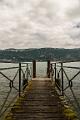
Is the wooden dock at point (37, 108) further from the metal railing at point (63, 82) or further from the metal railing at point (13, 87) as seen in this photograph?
the metal railing at point (63, 82)

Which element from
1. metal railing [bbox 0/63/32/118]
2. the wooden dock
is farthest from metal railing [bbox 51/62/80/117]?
metal railing [bbox 0/63/32/118]

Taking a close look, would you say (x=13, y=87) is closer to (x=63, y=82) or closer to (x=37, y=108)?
(x=37, y=108)

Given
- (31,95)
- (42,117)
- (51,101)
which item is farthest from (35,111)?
(31,95)

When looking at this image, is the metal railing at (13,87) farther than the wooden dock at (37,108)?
Yes

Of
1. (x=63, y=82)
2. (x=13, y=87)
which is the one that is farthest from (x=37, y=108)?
(x=63, y=82)

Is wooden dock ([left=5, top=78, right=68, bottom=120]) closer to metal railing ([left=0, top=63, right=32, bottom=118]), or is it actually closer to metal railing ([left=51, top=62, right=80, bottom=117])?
metal railing ([left=0, top=63, right=32, bottom=118])

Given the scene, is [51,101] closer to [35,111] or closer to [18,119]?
[35,111]

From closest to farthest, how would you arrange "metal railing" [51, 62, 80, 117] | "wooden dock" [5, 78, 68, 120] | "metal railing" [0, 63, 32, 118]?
"wooden dock" [5, 78, 68, 120] → "metal railing" [51, 62, 80, 117] → "metal railing" [0, 63, 32, 118]

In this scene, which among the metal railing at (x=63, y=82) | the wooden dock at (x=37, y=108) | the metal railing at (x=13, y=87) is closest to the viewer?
the wooden dock at (x=37, y=108)

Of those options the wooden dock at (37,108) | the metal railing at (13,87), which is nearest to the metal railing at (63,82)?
the wooden dock at (37,108)

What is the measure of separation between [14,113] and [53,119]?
4.08ft

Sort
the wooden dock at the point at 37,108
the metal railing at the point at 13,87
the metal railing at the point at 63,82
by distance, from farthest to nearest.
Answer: the metal railing at the point at 13,87 < the metal railing at the point at 63,82 < the wooden dock at the point at 37,108

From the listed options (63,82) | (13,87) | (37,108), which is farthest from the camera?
(63,82)

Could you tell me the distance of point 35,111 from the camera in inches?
316
